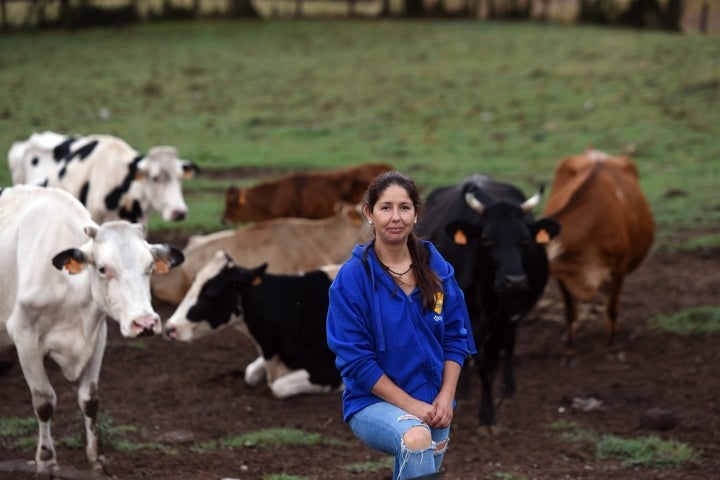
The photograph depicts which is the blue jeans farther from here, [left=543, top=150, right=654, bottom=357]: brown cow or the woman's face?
[left=543, top=150, right=654, bottom=357]: brown cow

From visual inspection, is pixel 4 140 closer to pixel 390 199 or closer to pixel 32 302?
pixel 32 302

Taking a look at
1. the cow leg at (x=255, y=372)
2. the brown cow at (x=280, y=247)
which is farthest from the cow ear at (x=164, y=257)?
the brown cow at (x=280, y=247)

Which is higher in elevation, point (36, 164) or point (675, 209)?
point (36, 164)

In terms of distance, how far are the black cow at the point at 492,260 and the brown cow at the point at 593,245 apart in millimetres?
962

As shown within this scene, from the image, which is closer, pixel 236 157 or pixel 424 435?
pixel 424 435

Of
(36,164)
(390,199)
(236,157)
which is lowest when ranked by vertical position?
(236,157)

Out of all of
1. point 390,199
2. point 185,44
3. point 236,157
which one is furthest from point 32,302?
point 185,44

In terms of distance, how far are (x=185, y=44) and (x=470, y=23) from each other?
8077 millimetres

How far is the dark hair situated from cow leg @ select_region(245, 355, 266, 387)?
4.28 metres

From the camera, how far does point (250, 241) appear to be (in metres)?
10.4

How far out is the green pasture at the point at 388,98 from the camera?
676 inches

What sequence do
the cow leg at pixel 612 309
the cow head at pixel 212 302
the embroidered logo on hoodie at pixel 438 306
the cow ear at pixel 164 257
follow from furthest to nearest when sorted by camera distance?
the cow leg at pixel 612 309, the cow head at pixel 212 302, the cow ear at pixel 164 257, the embroidered logo on hoodie at pixel 438 306

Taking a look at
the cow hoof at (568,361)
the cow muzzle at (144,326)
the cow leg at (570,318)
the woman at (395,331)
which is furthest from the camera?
the cow leg at (570,318)

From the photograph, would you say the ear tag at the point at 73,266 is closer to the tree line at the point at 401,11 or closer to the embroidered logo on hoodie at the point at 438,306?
the embroidered logo on hoodie at the point at 438,306
